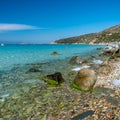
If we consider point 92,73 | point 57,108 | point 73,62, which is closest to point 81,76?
point 92,73

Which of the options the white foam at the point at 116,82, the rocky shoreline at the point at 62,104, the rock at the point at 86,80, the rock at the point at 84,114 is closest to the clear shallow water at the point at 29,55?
the rock at the point at 86,80

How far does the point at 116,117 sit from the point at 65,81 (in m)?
7.91

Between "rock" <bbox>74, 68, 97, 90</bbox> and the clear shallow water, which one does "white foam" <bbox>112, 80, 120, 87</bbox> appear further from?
the clear shallow water

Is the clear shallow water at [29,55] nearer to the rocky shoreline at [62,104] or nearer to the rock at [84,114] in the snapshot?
the rocky shoreline at [62,104]

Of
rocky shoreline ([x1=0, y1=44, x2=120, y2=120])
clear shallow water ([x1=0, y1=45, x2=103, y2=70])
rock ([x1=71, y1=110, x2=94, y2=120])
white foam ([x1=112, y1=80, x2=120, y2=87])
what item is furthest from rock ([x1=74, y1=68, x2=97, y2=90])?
clear shallow water ([x1=0, y1=45, x2=103, y2=70])

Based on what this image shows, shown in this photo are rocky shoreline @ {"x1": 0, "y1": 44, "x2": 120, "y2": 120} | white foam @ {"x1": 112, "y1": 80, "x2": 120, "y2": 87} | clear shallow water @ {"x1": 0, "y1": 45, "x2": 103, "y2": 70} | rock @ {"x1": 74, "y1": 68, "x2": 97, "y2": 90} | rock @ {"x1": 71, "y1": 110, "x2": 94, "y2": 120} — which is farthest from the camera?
clear shallow water @ {"x1": 0, "y1": 45, "x2": 103, "y2": 70}

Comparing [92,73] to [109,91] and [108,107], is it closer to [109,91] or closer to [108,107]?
[109,91]

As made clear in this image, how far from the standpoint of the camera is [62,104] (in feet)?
34.9

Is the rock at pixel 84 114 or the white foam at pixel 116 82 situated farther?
the white foam at pixel 116 82

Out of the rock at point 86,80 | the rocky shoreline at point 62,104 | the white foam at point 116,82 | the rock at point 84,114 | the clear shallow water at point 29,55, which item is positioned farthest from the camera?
the clear shallow water at point 29,55

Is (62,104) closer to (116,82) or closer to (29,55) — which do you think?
(116,82)

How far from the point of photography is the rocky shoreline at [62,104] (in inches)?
359

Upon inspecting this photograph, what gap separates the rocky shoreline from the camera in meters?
9.11

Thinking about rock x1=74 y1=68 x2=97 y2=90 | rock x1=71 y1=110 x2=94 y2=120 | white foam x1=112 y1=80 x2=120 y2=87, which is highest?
rock x1=74 y1=68 x2=97 y2=90
